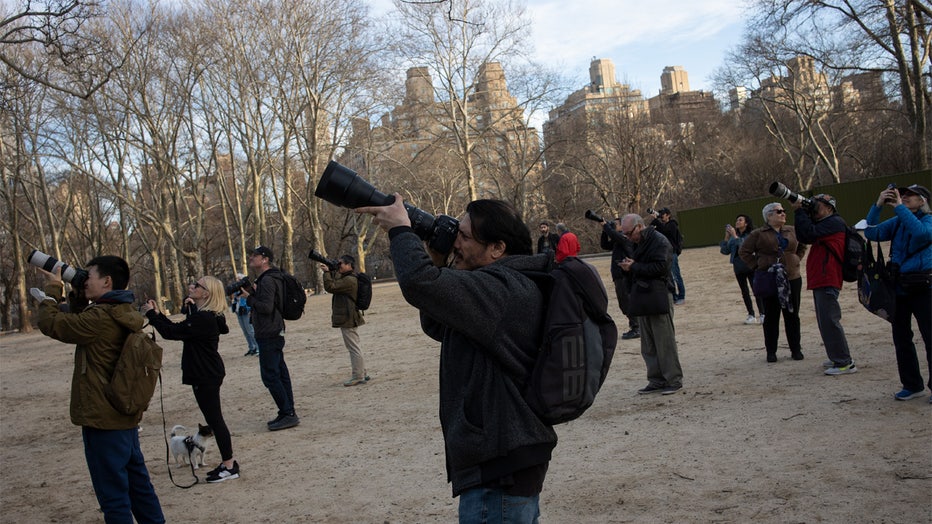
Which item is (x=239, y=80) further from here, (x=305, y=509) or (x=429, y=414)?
(x=305, y=509)

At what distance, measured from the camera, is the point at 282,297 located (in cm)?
825

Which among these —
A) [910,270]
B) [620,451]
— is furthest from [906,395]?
[620,451]

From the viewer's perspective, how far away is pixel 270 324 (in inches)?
318

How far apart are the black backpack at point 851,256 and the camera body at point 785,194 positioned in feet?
1.68

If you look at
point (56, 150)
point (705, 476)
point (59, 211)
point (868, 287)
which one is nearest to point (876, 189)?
point (868, 287)

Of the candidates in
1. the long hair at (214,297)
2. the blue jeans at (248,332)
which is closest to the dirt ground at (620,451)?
the long hair at (214,297)

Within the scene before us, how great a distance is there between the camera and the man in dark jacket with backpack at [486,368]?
2.47 metres

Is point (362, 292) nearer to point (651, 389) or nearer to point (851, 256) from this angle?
point (651, 389)

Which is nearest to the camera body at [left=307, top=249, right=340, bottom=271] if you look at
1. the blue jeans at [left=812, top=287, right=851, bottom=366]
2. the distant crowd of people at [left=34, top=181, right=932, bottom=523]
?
the distant crowd of people at [left=34, top=181, right=932, bottom=523]

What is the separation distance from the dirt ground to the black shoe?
109 millimetres

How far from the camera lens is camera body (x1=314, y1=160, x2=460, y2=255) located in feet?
8.63

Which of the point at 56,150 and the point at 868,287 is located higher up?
the point at 56,150

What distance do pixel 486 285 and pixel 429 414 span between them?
6.03 meters

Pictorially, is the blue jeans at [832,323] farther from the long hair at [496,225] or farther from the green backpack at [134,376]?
the green backpack at [134,376]
